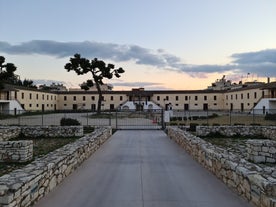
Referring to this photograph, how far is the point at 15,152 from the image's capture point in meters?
10.3

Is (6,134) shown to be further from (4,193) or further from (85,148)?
(4,193)

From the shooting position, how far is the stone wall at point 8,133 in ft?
54.9

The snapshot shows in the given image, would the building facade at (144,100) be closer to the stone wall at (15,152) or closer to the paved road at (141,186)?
the stone wall at (15,152)

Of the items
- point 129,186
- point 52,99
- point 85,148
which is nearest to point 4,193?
point 129,186

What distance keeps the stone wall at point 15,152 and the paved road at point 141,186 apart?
1999mm

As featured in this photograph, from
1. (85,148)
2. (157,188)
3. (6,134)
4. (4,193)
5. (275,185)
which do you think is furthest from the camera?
(6,134)

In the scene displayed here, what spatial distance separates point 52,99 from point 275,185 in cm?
8218

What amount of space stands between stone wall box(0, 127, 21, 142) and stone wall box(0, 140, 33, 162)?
21.7ft

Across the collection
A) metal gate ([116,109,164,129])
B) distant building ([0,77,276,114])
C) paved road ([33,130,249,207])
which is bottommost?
paved road ([33,130,249,207])

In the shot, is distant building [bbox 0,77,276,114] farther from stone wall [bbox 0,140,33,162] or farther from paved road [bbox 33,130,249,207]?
paved road [bbox 33,130,249,207]

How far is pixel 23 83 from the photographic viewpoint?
103 m

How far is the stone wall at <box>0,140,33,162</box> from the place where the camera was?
33.7 feet

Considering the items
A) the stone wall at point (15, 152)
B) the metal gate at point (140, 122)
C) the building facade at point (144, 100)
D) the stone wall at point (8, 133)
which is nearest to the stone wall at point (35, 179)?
the stone wall at point (15, 152)

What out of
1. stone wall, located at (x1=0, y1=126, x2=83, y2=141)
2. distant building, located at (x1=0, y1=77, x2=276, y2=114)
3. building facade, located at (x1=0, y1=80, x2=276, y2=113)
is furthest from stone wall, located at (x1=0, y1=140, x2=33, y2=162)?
building facade, located at (x1=0, y1=80, x2=276, y2=113)
